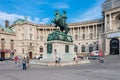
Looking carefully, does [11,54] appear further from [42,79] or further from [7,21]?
[42,79]

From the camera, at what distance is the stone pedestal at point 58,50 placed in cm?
3441

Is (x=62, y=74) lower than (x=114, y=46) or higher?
lower

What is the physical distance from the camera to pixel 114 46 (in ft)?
240

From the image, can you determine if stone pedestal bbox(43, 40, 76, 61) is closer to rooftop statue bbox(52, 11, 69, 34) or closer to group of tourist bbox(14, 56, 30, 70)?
rooftop statue bbox(52, 11, 69, 34)

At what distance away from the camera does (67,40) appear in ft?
124

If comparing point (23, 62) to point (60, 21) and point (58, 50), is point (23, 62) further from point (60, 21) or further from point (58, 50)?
point (60, 21)

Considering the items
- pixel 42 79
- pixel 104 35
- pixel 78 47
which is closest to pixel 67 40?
pixel 42 79

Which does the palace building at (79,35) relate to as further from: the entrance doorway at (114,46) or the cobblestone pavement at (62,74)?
the cobblestone pavement at (62,74)

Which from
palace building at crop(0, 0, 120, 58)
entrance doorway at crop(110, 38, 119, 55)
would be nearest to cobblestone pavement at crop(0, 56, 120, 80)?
entrance doorway at crop(110, 38, 119, 55)

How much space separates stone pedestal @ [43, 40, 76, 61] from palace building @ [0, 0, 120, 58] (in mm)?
38639

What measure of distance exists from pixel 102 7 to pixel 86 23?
14.5 m

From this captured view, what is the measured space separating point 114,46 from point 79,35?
30.5m

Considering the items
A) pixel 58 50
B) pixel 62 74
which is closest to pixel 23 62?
pixel 62 74

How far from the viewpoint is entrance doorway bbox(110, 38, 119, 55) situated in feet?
236
